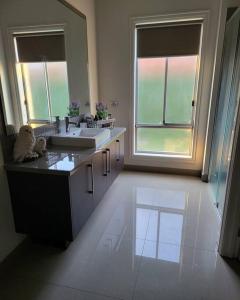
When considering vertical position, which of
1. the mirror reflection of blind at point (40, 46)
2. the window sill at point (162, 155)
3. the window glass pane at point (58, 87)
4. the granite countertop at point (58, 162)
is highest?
the mirror reflection of blind at point (40, 46)

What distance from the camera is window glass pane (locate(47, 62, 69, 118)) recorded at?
7.86 ft

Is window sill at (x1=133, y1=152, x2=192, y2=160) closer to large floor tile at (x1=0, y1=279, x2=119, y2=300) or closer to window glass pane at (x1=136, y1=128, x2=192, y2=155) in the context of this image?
window glass pane at (x1=136, y1=128, x2=192, y2=155)

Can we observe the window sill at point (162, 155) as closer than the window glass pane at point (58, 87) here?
No

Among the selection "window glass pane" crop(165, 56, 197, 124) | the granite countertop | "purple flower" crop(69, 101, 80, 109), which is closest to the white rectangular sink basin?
the granite countertop

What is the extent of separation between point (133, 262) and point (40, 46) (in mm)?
2269

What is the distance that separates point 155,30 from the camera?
312 centimetres

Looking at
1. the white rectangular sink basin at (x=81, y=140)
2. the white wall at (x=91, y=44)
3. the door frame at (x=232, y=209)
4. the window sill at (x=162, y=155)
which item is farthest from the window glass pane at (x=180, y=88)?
the door frame at (x=232, y=209)

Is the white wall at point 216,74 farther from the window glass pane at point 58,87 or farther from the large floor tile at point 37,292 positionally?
the large floor tile at point 37,292

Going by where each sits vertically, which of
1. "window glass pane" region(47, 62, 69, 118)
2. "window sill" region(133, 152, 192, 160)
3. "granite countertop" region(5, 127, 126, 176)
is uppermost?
"window glass pane" region(47, 62, 69, 118)

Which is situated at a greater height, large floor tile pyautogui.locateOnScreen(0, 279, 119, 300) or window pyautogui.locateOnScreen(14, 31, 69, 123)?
window pyautogui.locateOnScreen(14, 31, 69, 123)

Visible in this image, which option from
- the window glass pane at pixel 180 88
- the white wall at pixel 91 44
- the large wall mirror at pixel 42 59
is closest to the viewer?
the large wall mirror at pixel 42 59

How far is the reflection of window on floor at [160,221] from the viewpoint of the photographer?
195 centimetres

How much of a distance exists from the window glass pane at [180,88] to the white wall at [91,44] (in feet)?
3.82

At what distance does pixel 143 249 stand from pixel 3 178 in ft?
4.58
